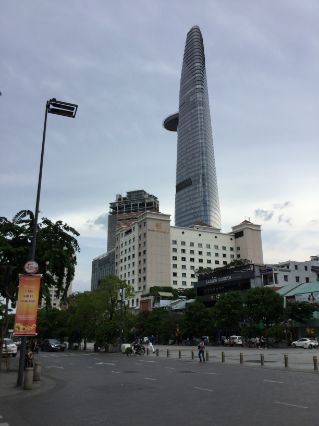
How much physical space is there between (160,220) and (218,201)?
5683cm

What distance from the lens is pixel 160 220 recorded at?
143750 mm

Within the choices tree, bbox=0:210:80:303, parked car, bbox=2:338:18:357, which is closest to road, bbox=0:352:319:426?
tree, bbox=0:210:80:303

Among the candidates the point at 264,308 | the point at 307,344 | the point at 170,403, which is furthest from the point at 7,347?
the point at 307,344

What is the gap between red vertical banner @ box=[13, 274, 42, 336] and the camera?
56.9 ft

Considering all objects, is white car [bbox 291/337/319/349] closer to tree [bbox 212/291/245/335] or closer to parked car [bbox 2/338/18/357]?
tree [bbox 212/291/245/335]

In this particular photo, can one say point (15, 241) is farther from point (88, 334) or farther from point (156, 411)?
point (88, 334)

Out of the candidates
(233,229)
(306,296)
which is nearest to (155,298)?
(306,296)

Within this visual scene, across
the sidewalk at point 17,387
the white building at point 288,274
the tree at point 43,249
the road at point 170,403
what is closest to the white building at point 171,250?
the white building at point 288,274

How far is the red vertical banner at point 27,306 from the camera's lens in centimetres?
1734

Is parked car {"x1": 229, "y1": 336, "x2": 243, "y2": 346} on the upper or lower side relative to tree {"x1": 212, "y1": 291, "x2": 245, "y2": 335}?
lower

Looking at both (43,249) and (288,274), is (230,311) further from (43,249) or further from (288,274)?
(43,249)

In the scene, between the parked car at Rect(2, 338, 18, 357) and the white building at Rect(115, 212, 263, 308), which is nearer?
the parked car at Rect(2, 338, 18, 357)

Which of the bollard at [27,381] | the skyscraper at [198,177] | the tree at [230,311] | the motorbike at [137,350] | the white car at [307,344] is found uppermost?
the skyscraper at [198,177]

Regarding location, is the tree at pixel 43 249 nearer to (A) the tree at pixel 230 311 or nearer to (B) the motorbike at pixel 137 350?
(B) the motorbike at pixel 137 350
